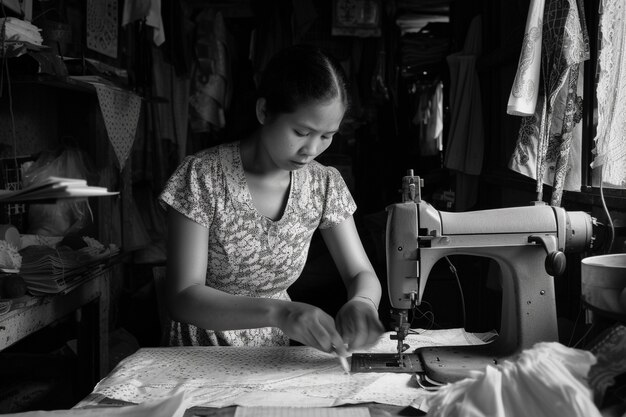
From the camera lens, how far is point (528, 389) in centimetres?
89

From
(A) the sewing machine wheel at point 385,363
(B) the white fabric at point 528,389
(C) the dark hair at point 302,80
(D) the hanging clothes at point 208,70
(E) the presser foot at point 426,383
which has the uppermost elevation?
(D) the hanging clothes at point 208,70

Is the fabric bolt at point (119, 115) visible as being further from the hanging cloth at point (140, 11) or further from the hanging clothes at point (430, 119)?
the hanging clothes at point (430, 119)

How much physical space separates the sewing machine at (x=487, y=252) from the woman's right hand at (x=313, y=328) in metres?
0.15

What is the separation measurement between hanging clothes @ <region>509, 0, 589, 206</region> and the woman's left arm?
585 mm

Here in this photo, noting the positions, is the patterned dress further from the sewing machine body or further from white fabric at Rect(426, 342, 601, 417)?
white fabric at Rect(426, 342, 601, 417)

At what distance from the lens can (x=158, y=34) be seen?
3.88 m

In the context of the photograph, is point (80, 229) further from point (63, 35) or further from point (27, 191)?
point (27, 191)

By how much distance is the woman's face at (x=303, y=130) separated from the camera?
1.65m

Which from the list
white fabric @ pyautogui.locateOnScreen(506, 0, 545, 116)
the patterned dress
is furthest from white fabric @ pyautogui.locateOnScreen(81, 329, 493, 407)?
white fabric @ pyautogui.locateOnScreen(506, 0, 545, 116)

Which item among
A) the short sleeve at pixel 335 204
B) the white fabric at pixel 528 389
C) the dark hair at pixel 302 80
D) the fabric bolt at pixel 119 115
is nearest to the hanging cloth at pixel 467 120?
the fabric bolt at pixel 119 115

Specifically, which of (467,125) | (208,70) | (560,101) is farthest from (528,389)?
(208,70)

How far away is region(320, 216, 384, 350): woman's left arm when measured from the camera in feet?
4.51

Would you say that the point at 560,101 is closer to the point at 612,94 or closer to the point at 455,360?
the point at 612,94

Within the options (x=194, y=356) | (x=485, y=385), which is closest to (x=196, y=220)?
(x=194, y=356)
